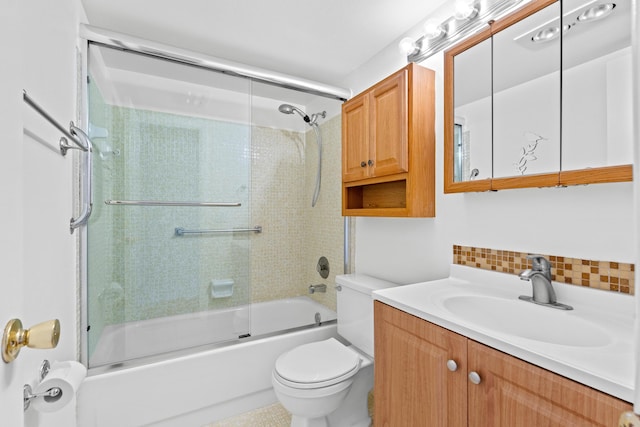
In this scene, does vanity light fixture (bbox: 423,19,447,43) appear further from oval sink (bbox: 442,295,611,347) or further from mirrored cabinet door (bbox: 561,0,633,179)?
oval sink (bbox: 442,295,611,347)

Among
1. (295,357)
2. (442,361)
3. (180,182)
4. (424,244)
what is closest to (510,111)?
(424,244)

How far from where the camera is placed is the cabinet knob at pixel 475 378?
85 centimetres

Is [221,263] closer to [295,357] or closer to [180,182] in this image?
[180,182]

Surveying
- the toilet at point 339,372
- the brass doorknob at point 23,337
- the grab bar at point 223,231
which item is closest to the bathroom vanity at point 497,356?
the toilet at point 339,372

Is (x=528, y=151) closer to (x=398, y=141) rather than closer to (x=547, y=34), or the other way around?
(x=547, y=34)

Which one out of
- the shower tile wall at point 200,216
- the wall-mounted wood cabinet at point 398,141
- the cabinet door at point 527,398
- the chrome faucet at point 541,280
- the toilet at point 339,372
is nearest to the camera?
the cabinet door at point 527,398

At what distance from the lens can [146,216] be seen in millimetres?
1959

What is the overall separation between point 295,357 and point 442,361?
0.93 metres

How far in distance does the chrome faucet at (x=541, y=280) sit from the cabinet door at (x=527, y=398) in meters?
0.38

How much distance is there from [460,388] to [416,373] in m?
0.18

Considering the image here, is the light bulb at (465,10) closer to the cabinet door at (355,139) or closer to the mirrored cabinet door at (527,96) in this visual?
the mirrored cabinet door at (527,96)

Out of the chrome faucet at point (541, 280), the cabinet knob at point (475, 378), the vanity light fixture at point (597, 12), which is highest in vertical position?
the vanity light fixture at point (597, 12)

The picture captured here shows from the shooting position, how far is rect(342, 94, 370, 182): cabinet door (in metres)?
1.84

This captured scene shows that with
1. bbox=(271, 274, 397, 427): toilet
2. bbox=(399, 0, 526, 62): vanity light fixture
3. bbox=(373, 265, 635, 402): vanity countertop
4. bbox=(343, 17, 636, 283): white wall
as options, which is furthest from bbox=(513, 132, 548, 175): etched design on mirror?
bbox=(271, 274, 397, 427): toilet
